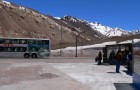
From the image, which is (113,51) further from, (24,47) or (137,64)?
(24,47)

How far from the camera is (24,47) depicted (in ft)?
229

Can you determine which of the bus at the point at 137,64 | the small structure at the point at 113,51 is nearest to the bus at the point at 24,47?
the small structure at the point at 113,51

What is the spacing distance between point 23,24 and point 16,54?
298ft

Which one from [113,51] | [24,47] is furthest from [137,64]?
[24,47]

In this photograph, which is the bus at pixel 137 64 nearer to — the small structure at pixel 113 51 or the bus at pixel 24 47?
the small structure at pixel 113 51

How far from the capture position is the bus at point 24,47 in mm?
68438

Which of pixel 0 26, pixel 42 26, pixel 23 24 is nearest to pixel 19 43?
pixel 0 26

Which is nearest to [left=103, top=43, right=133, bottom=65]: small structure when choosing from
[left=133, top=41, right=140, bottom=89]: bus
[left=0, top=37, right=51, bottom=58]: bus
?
[left=133, top=41, right=140, bottom=89]: bus

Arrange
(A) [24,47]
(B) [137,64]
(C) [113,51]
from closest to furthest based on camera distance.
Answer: (B) [137,64]
(C) [113,51]
(A) [24,47]

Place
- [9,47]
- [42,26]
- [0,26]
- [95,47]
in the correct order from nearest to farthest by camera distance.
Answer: [9,47] → [95,47] → [0,26] → [42,26]

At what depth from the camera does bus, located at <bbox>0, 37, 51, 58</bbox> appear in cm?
6844

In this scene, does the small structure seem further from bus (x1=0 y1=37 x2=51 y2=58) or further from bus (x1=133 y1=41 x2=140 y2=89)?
bus (x1=0 y1=37 x2=51 y2=58)

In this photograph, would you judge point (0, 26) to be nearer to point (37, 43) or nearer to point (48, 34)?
point (48, 34)

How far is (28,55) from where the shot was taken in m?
69.9
